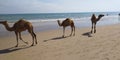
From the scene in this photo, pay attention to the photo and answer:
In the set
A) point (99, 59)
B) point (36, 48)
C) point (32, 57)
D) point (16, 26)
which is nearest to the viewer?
point (99, 59)

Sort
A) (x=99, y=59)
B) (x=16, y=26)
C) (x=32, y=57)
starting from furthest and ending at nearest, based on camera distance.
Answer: (x=16, y=26) → (x=32, y=57) → (x=99, y=59)

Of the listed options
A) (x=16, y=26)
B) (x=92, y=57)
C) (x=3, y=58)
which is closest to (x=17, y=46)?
(x=16, y=26)

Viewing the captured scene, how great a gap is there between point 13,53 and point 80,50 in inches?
112

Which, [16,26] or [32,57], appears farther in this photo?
[16,26]

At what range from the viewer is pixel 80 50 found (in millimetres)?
8977

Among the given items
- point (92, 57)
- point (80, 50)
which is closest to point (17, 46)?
point (80, 50)

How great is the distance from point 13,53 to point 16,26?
6.70ft

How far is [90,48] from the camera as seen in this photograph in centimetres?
927

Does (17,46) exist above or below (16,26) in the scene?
below

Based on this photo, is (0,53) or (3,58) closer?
(3,58)

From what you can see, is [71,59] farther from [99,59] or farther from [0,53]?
[0,53]

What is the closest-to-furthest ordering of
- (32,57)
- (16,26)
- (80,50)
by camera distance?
1. (32,57)
2. (80,50)
3. (16,26)

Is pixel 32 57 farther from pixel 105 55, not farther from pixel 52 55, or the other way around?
pixel 105 55

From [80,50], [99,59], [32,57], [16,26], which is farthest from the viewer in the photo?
[16,26]
